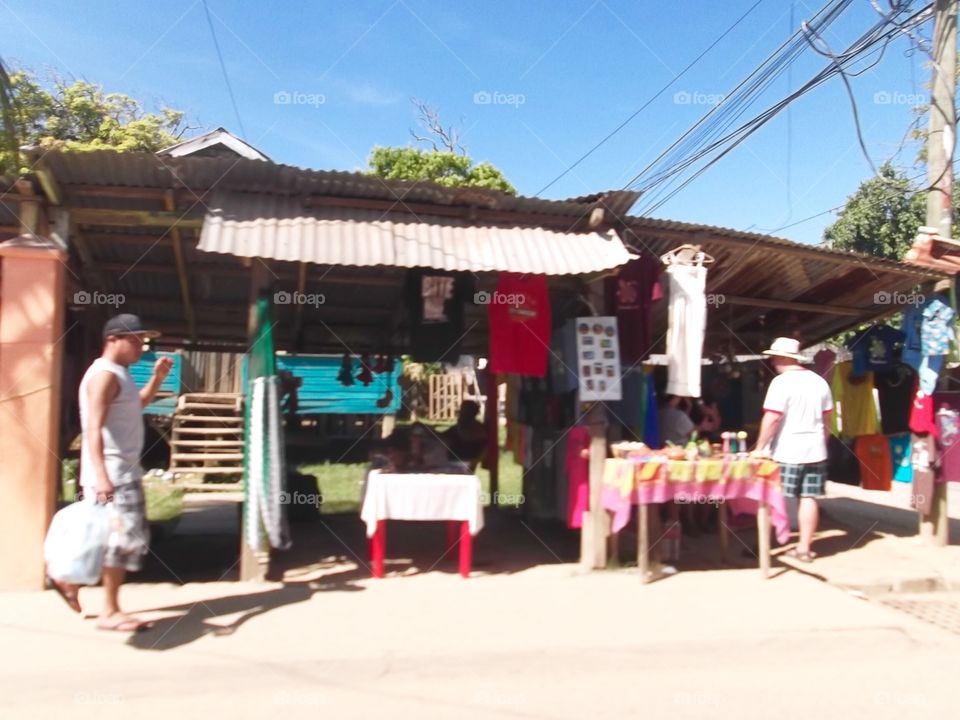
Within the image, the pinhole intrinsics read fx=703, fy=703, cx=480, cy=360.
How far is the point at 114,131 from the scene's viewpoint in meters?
17.2

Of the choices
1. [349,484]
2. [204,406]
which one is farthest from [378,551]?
[204,406]

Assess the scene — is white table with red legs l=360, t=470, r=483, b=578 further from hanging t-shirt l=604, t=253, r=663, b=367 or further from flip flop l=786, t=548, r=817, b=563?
flip flop l=786, t=548, r=817, b=563

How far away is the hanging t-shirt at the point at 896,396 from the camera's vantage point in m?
7.80

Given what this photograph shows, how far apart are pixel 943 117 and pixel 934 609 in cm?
634

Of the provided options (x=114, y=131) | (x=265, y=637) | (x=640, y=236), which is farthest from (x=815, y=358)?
(x=114, y=131)

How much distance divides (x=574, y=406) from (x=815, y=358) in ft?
12.2

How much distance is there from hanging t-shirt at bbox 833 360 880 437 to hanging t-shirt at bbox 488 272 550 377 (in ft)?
13.4

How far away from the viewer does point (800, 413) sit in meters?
6.39

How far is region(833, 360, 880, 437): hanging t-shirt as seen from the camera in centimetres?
798

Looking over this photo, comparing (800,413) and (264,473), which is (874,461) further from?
(264,473)

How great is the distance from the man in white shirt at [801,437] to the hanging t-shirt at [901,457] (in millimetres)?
2086

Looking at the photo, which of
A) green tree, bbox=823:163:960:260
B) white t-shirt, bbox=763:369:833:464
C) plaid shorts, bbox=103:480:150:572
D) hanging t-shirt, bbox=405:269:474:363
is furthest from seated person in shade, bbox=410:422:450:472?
green tree, bbox=823:163:960:260

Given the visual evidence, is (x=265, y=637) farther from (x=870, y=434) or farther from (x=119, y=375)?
(x=870, y=434)

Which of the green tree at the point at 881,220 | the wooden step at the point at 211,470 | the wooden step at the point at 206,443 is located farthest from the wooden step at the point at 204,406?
the green tree at the point at 881,220
